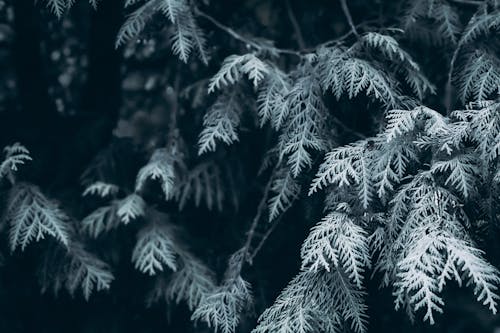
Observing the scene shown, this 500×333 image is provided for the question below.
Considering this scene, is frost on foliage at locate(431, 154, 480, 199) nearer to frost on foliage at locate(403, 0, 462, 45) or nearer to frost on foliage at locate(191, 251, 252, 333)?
frost on foliage at locate(403, 0, 462, 45)

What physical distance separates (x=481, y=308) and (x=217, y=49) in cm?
247

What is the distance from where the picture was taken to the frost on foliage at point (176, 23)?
2643 millimetres

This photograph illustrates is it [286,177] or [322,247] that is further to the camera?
[286,177]

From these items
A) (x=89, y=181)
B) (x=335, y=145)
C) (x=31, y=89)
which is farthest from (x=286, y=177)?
(x=31, y=89)

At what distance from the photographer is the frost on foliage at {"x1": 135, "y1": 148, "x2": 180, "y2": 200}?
9.08ft

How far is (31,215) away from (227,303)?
106 cm

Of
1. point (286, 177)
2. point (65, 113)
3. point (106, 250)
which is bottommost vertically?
point (106, 250)

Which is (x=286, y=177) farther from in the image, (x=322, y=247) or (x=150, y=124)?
(x=150, y=124)

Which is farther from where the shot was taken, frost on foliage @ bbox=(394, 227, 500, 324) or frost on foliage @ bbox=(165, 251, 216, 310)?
frost on foliage @ bbox=(165, 251, 216, 310)

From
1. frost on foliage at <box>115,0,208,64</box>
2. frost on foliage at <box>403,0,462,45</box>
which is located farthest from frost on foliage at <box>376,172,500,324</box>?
frost on foliage at <box>115,0,208,64</box>

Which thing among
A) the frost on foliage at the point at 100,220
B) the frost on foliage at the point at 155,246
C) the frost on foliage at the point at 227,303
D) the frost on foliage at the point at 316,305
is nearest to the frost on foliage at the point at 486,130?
the frost on foliage at the point at 316,305

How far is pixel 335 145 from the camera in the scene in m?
2.62

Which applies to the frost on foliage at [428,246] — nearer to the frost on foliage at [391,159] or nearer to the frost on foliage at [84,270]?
the frost on foliage at [391,159]

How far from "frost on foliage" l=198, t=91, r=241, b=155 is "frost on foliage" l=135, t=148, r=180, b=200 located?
234 mm
